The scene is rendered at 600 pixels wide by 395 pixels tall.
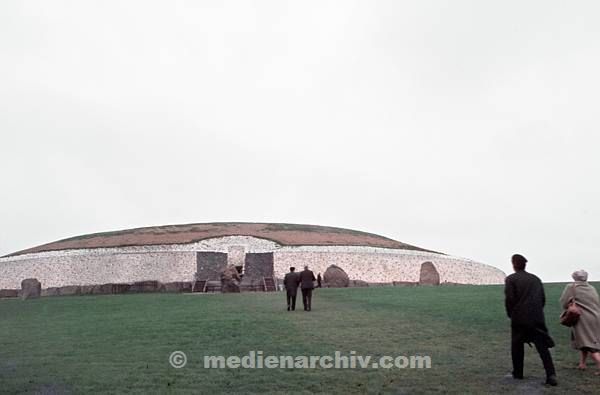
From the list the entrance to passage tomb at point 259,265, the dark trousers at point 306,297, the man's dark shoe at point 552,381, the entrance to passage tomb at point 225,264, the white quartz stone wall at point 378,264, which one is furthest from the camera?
the white quartz stone wall at point 378,264

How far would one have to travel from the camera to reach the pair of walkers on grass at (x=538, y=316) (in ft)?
25.1

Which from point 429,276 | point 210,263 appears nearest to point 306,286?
point 429,276

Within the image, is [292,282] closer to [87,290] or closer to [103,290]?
[103,290]

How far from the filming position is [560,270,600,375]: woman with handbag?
8203 millimetres

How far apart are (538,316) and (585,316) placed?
1.19 meters

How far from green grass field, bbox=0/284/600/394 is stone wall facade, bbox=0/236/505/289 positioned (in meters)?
23.0

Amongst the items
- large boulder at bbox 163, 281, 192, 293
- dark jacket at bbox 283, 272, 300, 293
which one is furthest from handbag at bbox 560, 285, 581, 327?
large boulder at bbox 163, 281, 192, 293

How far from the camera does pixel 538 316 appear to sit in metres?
7.72

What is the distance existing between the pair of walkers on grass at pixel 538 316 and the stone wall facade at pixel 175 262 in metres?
32.4

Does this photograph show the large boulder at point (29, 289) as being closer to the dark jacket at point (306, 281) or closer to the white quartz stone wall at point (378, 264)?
the white quartz stone wall at point (378, 264)

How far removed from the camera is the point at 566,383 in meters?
7.48

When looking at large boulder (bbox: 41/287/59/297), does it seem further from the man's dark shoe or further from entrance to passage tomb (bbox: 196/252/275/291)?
the man's dark shoe

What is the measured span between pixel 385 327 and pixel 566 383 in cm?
532

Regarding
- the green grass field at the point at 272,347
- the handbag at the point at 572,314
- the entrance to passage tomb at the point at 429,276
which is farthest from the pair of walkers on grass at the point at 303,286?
the entrance to passage tomb at the point at 429,276
